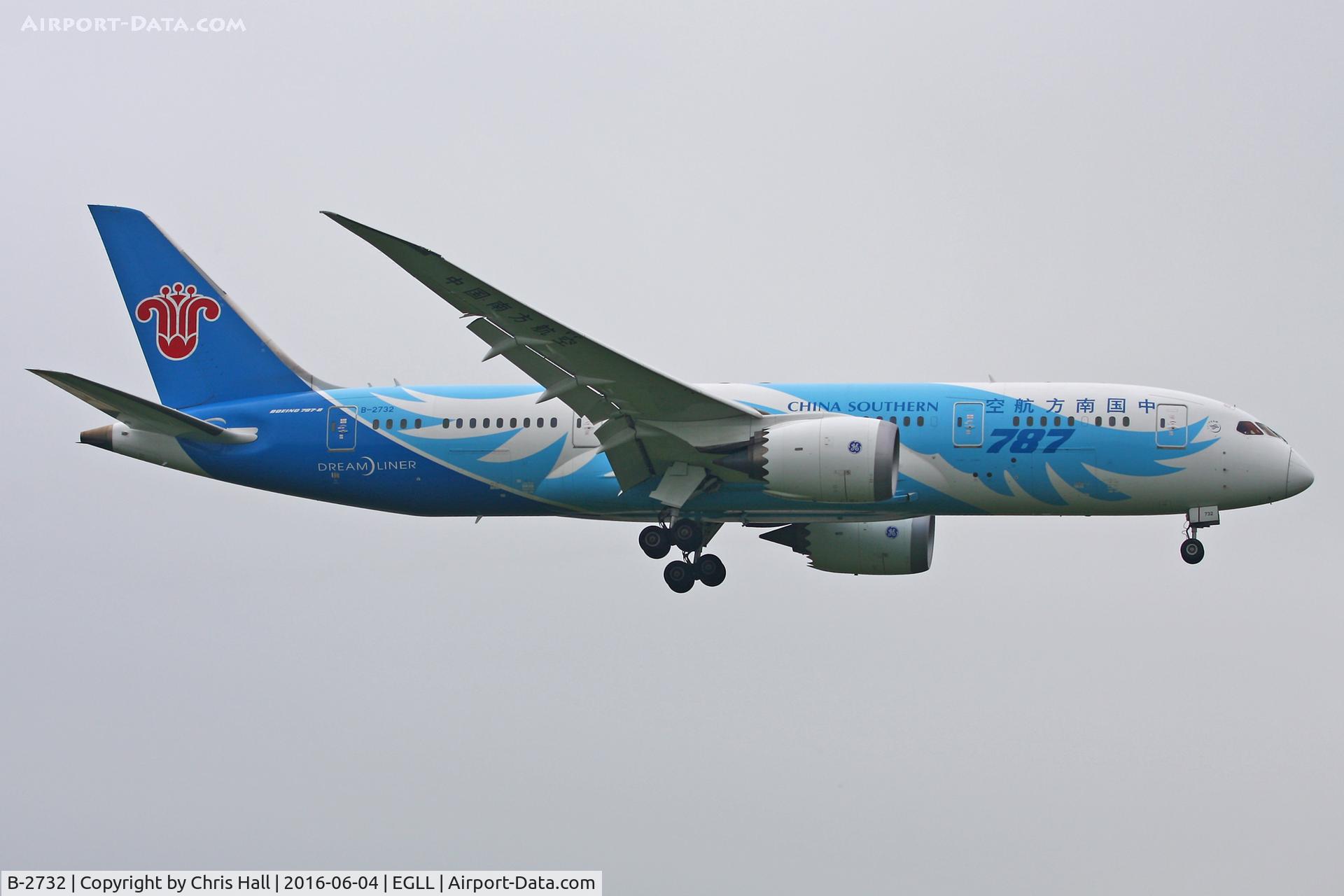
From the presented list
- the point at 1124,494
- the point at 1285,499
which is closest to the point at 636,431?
the point at 1124,494

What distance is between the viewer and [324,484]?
38625 millimetres

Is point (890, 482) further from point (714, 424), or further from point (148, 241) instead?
point (148, 241)

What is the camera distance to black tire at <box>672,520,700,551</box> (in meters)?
36.7

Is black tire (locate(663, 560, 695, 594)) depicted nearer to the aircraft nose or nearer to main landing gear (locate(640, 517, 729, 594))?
main landing gear (locate(640, 517, 729, 594))

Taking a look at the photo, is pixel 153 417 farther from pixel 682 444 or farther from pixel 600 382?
pixel 682 444

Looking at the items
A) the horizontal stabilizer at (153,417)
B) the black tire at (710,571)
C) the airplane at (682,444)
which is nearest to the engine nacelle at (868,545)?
the airplane at (682,444)

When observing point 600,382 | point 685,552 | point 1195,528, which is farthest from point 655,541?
point 1195,528

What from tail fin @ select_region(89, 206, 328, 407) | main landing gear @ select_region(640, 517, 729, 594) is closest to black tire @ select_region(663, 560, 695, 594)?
main landing gear @ select_region(640, 517, 729, 594)

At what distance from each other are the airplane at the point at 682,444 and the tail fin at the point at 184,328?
68 millimetres

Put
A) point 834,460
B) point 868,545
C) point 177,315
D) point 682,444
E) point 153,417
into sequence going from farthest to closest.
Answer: point 177,315
point 868,545
point 153,417
point 682,444
point 834,460

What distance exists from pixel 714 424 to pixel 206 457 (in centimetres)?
1209

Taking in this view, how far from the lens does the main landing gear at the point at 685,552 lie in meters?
36.8

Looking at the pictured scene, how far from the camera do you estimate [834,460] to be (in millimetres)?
33656

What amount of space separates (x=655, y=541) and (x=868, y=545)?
220 inches
